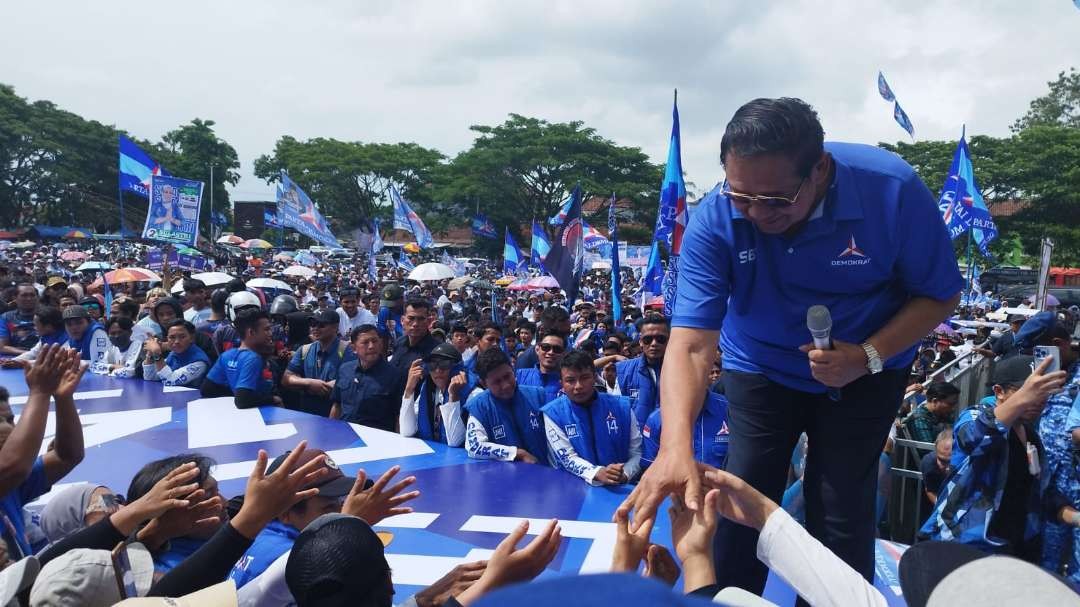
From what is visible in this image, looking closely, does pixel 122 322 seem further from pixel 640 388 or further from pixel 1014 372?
pixel 1014 372

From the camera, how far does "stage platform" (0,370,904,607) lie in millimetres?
3166

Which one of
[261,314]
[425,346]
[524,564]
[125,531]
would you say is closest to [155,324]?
[261,314]

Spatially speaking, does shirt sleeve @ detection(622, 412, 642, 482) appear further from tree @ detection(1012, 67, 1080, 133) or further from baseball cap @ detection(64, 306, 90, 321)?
tree @ detection(1012, 67, 1080, 133)

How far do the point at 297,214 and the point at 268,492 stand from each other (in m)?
13.8

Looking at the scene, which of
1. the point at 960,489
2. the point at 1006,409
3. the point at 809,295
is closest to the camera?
the point at 809,295

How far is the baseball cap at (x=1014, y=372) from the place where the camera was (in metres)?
3.99

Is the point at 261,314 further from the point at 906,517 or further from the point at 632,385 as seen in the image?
the point at 906,517

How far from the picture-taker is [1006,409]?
3297 millimetres

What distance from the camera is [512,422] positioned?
464 cm

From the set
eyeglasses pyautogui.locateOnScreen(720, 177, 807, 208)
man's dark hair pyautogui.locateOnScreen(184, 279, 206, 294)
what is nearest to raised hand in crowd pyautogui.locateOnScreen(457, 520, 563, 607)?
eyeglasses pyautogui.locateOnScreen(720, 177, 807, 208)

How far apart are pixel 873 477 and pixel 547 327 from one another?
5.53 meters

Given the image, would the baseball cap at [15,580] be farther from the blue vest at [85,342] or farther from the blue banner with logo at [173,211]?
the blue banner with logo at [173,211]

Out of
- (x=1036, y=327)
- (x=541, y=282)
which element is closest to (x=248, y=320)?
(x=1036, y=327)

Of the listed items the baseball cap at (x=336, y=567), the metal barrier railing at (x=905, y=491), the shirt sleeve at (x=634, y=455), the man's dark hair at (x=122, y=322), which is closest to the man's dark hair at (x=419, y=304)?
the shirt sleeve at (x=634, y=455)
